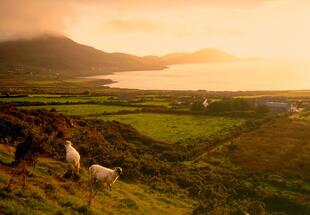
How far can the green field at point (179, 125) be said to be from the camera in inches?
2707

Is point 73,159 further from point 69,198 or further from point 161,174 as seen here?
point 161,174

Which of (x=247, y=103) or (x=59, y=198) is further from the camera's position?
(x=247, y=103)

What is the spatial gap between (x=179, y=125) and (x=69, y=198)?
199 feet

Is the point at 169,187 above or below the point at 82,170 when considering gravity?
below

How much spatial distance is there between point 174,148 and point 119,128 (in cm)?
1503

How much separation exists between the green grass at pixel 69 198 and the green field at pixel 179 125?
33.7 metres

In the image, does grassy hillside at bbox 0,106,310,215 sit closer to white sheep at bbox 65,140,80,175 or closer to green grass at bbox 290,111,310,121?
white sheep at bbox 65,140,80,175

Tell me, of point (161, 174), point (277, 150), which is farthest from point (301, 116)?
point (161, 174)

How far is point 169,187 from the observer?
118 feet

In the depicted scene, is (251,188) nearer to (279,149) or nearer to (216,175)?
(216,175)

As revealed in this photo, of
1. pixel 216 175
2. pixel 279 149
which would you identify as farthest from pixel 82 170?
pixel 279 149

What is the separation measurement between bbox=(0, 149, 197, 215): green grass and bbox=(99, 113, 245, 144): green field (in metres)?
33.7

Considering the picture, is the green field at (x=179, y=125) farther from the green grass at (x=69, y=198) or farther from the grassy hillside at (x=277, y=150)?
the green grass at (x=69, y=198)

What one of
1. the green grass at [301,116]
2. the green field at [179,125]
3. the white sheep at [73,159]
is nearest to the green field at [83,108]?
the green field at [179,125]
